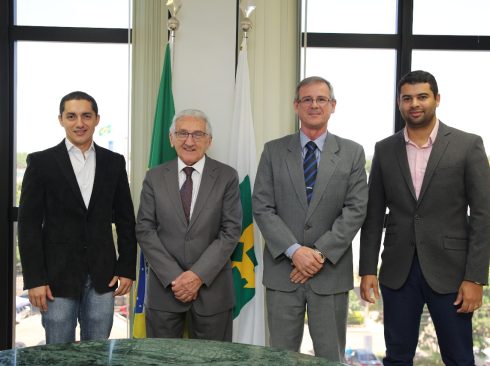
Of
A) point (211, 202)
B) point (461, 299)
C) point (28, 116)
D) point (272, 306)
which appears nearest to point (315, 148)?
point (211, 202)

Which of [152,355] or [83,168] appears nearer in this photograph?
[152,355]

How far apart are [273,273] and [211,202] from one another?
475 millimetres

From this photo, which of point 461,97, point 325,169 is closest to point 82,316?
point 325,169

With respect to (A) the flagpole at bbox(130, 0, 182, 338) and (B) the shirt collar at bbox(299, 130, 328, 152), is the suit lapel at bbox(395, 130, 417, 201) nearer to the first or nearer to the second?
(B) the shirt collar at bbox(299, 130, 328, 152)

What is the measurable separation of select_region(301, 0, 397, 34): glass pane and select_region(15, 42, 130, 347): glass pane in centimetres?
140

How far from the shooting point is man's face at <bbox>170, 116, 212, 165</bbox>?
8.45 feet

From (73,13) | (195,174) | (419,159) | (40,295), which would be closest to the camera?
(40,295)

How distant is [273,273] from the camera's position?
8.24ft

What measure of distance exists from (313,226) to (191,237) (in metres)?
0.61

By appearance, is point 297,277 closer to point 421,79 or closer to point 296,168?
point 296,168

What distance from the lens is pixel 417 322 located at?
8.19 ft

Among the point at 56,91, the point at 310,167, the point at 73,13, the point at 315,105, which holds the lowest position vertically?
the point at 310,167

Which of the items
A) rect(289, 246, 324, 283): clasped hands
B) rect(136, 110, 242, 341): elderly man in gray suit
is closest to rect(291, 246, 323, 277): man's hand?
rect(289, 246, 324, 283): clasped hands

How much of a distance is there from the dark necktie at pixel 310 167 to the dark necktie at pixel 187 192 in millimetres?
596
